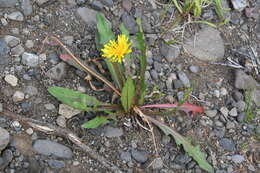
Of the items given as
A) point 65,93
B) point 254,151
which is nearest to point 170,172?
point 254,151

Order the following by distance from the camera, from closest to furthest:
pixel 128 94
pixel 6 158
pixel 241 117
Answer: pixel 6 158, pixel 128 94, pixel 241 117

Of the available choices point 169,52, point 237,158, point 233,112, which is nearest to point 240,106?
point 233,112

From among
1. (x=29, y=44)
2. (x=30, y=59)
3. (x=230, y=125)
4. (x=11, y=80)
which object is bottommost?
(x=230, y=125)

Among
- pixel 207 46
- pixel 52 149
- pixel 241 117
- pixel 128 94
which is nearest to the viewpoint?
pixel 52 149

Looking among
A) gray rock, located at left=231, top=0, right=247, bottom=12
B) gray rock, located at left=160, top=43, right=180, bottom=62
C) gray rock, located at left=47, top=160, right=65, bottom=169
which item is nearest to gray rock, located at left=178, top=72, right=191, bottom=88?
gray rock, located at left=160, top=43, right=180, bottom=62

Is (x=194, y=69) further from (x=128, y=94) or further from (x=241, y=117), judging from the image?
(x=128, y=94)

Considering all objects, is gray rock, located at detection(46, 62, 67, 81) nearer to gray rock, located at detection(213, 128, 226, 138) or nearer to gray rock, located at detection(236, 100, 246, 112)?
gray rock, located at detection(213, 128, 226, 138)

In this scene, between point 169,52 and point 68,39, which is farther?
point 169,52

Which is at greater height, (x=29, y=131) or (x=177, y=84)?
(x=177, y=84)
